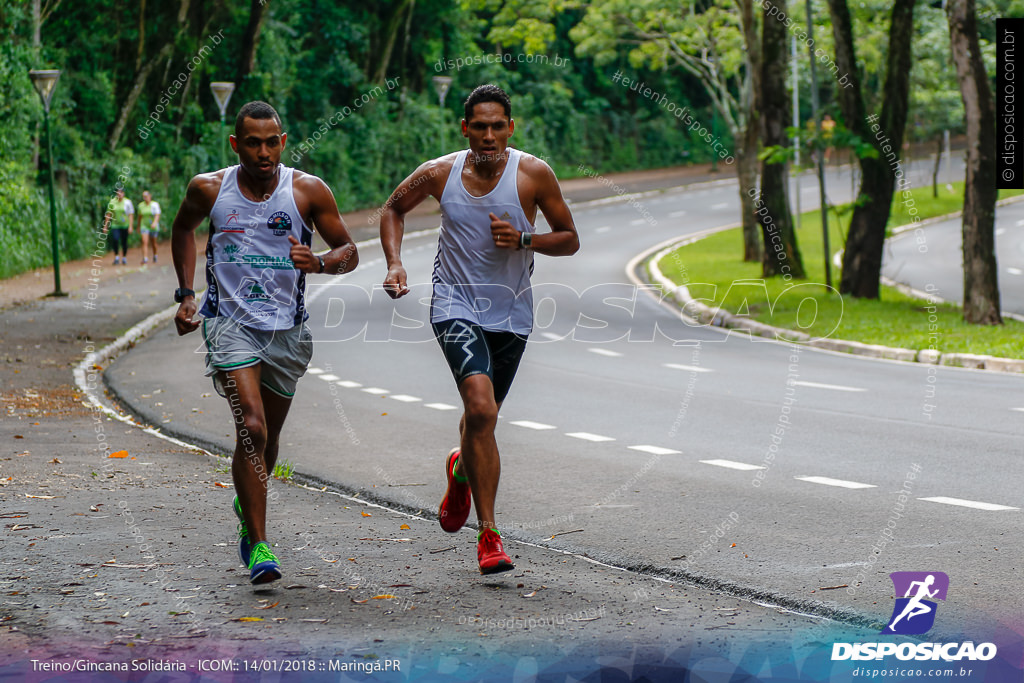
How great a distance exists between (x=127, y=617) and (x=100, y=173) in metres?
30.0

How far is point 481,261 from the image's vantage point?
6.04 meters

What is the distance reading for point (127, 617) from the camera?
5125 millimetres

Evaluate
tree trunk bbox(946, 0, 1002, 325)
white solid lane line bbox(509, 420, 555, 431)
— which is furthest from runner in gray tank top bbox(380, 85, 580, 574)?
tree trunk bbox(946, 0, 1002, 325)

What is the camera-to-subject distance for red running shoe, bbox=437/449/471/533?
6.41m

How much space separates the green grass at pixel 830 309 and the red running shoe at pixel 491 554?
36.0 ft

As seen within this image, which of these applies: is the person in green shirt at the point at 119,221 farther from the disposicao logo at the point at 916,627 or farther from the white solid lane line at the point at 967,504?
the disposicao logo at the point at 916,627

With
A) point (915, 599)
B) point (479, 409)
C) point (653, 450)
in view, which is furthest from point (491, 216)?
point (653, 450)

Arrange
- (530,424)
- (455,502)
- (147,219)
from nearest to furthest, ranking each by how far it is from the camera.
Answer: (455,502), (530,424), (147,219)

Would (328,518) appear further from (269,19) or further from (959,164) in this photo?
(959,164)

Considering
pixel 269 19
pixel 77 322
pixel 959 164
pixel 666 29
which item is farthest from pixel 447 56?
pixel 77 322

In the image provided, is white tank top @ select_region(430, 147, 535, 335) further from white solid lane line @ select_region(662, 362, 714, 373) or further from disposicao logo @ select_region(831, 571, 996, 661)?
white solid lane line @ select_region(662, 362, 714, 373)

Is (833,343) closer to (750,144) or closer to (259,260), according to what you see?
(750,144)

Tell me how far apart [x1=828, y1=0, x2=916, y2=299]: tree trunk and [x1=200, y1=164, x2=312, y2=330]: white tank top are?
15750mm

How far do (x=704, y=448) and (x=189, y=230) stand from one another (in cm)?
486
